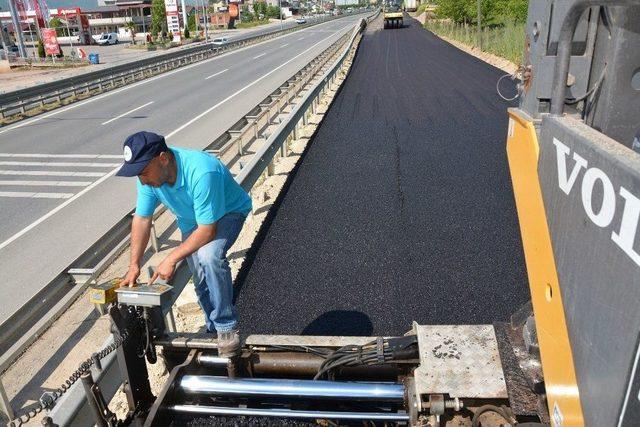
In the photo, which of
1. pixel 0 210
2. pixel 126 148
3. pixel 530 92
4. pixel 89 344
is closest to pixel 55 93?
pixel 0 210

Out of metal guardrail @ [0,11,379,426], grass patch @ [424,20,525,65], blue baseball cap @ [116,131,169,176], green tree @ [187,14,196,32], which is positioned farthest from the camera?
green tree @ [187,14,196,32]

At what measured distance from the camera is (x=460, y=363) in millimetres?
2809

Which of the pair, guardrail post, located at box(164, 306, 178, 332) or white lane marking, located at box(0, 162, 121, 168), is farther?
white lane marking, located at box(0, 162, 121, 168)

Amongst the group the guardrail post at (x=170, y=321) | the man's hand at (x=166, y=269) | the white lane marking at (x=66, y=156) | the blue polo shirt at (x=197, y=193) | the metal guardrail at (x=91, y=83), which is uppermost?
the blue polo shirt at (x=197, y=193)

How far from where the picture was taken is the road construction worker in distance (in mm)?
3326

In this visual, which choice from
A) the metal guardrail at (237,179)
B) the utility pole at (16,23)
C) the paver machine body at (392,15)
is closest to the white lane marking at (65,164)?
the metal guardrail at (237,179)

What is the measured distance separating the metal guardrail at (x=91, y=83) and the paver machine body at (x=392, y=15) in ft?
60.6

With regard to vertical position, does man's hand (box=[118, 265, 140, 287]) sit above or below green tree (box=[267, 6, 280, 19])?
below

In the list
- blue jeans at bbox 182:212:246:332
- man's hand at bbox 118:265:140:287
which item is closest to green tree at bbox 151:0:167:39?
blue jeans at bbox 182:212:246:332

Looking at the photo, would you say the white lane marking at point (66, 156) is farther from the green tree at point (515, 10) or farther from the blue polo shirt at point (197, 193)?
the green tree at point (515, 10)

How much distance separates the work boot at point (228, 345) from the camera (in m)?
3.20

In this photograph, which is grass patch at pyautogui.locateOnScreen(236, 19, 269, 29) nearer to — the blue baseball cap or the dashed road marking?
the dashed road marking

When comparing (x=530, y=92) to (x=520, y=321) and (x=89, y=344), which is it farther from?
(x=89, y=344)

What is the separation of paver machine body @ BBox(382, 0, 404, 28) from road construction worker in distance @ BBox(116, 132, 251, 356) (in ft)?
157
